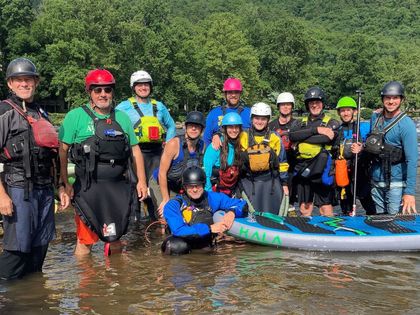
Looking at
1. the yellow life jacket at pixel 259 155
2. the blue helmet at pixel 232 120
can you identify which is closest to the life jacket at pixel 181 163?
the blue helmet at pixel 232 120

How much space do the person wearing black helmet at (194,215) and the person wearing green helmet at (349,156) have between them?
77.3 inches

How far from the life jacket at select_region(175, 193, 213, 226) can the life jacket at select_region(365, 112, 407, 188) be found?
2.32 metres

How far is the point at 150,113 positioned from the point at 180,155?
885mm

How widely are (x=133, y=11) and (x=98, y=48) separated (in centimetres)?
2507

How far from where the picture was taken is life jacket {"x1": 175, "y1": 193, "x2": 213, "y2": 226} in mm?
6379

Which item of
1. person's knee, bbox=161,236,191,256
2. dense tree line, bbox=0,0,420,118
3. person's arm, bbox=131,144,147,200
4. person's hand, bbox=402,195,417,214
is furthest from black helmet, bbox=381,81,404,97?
dense tree line, bbox=0,0,420,118

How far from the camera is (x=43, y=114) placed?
4766mm

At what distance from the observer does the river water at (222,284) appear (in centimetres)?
457

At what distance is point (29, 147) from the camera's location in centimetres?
447

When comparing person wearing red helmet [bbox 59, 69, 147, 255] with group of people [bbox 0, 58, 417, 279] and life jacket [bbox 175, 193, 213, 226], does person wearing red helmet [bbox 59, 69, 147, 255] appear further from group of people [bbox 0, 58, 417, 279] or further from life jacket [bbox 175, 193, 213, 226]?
life jacket [bbox 175, 193, 213, 226]

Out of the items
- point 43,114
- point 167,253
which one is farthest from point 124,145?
point 167,253

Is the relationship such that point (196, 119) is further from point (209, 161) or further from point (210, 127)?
point (210, 127)

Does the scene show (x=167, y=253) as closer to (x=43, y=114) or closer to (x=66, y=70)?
(x=43, y=114)

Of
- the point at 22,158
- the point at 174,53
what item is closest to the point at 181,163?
the point at 22,158
